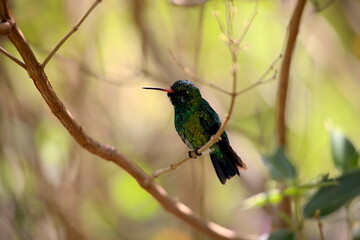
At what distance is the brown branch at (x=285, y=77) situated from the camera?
2262 mm

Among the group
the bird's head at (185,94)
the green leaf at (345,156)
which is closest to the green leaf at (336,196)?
the green leaf at (345,156)

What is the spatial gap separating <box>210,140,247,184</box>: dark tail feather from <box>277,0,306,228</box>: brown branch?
0.49m

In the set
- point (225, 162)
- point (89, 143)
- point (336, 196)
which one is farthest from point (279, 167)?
point (89, 143)

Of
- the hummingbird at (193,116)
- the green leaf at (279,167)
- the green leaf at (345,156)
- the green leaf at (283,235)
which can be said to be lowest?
the green leaf at (283,235)

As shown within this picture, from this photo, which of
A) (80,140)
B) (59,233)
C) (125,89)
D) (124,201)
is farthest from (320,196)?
(125,89)

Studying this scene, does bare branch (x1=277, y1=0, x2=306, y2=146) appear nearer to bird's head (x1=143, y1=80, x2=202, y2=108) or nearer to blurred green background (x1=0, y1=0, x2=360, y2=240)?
bird's head (x1=143, y1=80, x2=202, y2=108)

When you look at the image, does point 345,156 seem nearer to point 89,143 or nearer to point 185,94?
point 185,94

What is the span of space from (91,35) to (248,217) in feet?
5.91

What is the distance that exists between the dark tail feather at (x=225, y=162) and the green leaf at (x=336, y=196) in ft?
1.59

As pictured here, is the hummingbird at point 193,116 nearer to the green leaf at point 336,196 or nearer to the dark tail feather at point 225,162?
the dark tail feather at point 225,162

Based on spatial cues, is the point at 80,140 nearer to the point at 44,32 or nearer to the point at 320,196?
the point at 320,196

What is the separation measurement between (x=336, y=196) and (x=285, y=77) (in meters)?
0.56

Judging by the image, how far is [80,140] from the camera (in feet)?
5.89

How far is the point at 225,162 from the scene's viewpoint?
2094 mm
